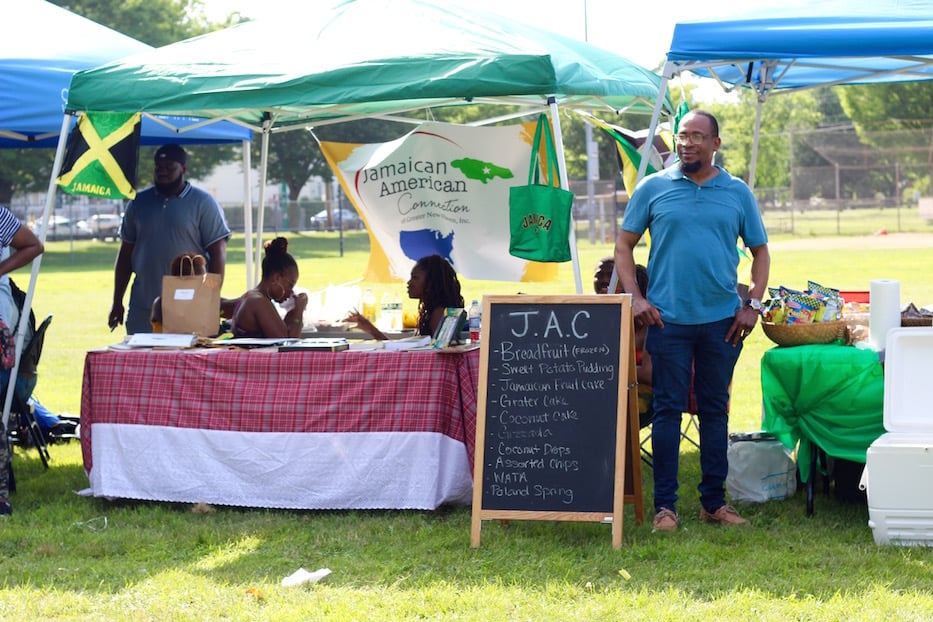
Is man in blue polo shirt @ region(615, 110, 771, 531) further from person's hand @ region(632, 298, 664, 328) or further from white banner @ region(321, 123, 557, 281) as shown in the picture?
white banner @ region(321, 123, 557, 281)

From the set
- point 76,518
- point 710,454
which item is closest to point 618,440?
point 710,454

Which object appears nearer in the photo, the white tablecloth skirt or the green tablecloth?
the green tablecloth

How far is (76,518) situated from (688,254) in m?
3.15

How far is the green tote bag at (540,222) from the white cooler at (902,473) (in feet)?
5.31

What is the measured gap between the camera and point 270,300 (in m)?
6.78

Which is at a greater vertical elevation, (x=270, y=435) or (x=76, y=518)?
(x=270, y=435)

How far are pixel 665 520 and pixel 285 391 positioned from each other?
1903 millimetres

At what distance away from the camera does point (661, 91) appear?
5734 millimetres

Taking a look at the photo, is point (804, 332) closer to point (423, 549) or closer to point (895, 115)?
point (423, 549)

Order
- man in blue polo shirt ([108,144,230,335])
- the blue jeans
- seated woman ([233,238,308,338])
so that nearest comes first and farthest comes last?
the blue jeans
seated woman ([233,238,308,338])
man in blue polo shirt ([108,144,230,335])

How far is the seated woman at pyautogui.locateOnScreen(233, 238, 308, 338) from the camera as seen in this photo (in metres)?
6.63

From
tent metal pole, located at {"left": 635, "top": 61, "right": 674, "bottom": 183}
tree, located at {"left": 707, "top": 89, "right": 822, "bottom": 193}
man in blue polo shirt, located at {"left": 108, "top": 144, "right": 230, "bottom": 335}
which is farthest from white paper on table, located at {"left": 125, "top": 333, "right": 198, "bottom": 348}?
tree, located at {"left": 707, "top": 89, "right": 822, "bottom": 193}

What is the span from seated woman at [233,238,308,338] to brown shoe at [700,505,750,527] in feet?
8.01

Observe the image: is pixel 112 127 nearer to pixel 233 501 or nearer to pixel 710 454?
pixel 233 501
